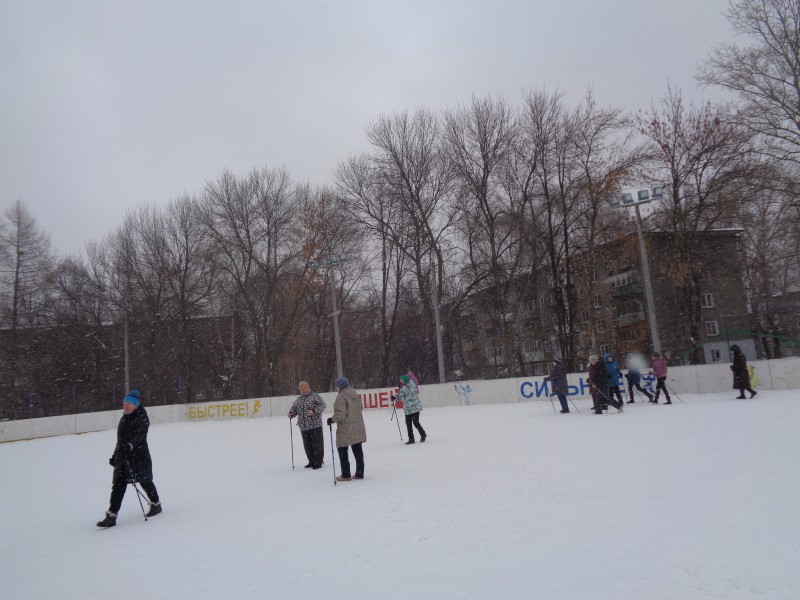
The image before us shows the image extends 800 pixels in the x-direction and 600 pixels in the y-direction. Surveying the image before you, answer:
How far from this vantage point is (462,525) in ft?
21.7

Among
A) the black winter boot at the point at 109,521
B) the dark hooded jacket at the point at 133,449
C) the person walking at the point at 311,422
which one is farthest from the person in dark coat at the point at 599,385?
the black winter boot at the point at 109,521

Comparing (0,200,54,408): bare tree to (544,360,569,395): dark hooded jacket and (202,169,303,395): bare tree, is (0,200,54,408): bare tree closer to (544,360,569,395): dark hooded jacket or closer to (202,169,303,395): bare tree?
(202,169,303,395): bare tree

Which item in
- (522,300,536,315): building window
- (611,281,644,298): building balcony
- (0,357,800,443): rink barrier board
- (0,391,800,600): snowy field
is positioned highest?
(611,281,644,298): building balcony

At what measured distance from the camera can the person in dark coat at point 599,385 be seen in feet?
55.0

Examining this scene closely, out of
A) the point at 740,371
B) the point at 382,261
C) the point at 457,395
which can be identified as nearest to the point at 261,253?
the point at 382,261

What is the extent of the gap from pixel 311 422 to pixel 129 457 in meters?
3.77

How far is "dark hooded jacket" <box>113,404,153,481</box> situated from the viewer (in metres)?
8.22

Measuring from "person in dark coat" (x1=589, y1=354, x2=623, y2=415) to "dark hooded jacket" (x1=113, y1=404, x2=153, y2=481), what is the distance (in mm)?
12281

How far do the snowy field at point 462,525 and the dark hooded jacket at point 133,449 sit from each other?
0.77 metres

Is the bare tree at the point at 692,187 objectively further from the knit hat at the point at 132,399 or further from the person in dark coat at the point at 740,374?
the knit hat at the point at 132,399

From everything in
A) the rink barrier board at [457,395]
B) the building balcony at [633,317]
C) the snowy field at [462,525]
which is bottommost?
the snowy field at [462,525]

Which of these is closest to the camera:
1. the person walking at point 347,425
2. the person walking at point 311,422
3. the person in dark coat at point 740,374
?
the person walking at point 347,425

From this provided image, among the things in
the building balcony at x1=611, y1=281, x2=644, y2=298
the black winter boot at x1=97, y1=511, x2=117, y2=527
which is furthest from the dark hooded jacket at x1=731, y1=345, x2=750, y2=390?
the building balcony at x1=611, y1=281, x2=644, y2=298

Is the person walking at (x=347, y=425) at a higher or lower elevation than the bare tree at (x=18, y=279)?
Result: lower
